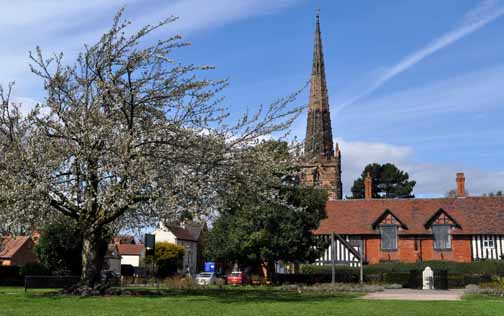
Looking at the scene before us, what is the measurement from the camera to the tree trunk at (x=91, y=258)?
18812 millimetres

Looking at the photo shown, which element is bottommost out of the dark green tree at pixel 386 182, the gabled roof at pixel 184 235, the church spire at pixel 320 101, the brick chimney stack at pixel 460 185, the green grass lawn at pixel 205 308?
the green grass lawn at pixel 205 308

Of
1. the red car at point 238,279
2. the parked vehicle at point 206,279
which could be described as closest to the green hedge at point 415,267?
the red car at point 238,279

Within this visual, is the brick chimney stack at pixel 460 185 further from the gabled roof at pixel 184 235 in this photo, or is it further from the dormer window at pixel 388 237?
the gabled roof at pixel 184 235

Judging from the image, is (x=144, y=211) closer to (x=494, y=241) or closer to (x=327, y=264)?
(x=327, y=264)

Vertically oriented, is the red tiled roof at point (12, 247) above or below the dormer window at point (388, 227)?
below

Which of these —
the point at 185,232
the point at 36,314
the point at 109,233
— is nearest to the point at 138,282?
the point at 109,233

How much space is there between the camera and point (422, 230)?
44.9m

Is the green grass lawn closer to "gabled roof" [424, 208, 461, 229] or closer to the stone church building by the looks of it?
the stone church building

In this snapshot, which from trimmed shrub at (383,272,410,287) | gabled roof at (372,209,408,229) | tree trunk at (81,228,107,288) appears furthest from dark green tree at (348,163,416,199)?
tree trunk at (81,228,107,288)

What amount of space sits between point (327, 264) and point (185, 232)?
24639mm

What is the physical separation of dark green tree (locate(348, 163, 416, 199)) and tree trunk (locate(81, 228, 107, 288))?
6269cm

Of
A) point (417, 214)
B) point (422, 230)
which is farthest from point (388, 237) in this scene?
point (417, 214)

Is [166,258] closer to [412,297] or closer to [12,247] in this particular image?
[12,247]

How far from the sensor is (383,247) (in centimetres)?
4584
